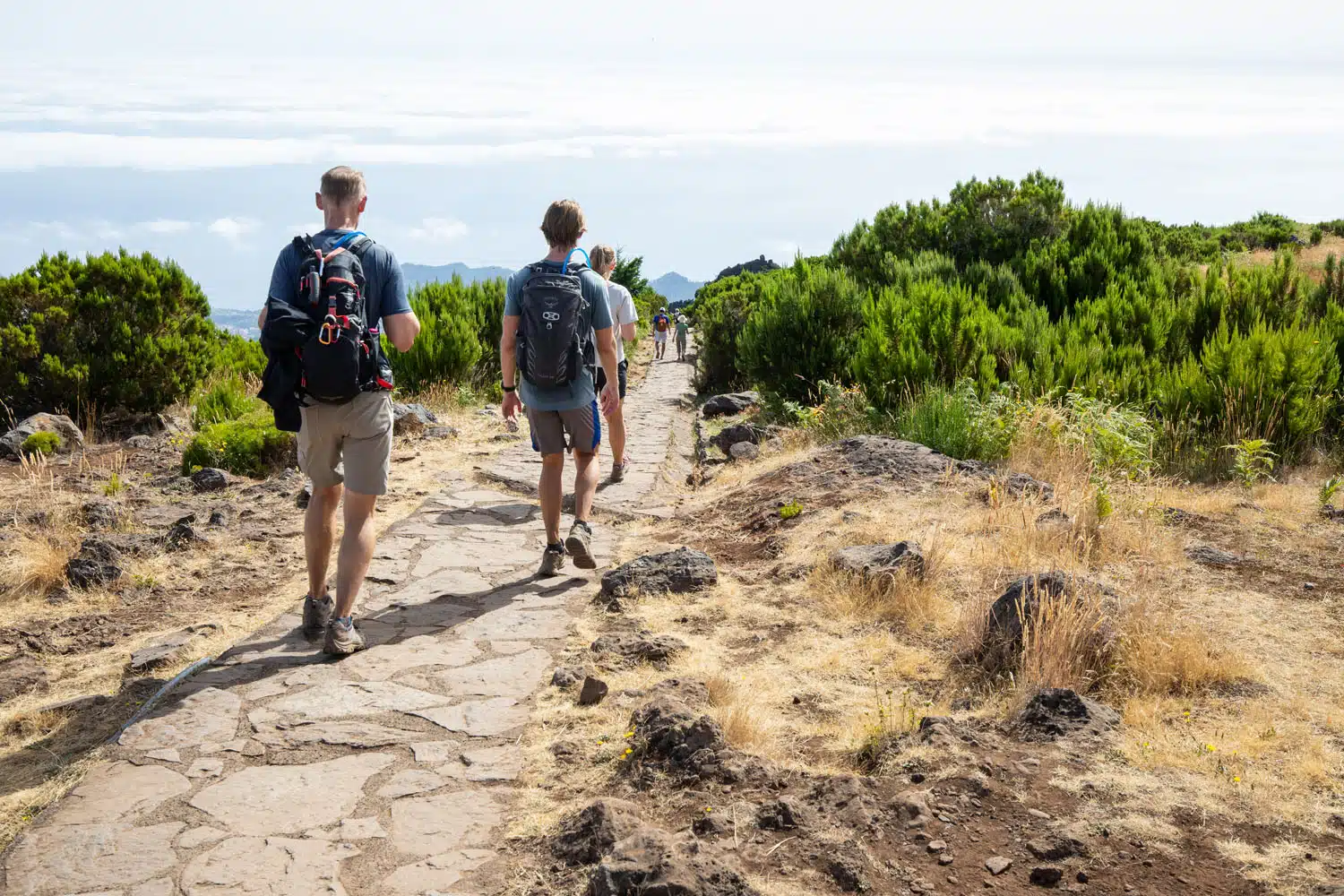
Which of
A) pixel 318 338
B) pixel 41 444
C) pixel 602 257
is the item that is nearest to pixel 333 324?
pixel 318 338

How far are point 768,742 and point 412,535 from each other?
12.0 ft

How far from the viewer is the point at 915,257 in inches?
591

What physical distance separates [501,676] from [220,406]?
8.11 m

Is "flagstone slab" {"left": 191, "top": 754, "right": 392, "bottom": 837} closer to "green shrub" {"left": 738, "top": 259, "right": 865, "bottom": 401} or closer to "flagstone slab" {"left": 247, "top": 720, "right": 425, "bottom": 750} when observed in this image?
"flagstone slab" {"left": 247, "top": 720, "right": 425, "bottom": 750}

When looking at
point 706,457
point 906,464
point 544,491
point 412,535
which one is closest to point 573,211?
point 544,491

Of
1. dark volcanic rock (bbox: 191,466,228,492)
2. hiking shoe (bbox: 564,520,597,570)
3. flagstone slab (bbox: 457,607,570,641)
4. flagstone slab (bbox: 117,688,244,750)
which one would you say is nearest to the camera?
flagstone slab (bbox: 117,688,244,750)

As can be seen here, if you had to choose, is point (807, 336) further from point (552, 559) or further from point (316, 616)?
point (316, 616)

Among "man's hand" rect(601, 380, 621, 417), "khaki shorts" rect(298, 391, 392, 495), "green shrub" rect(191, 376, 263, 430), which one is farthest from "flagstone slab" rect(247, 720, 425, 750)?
"green shrub" rect(191, 376, 263, 430)

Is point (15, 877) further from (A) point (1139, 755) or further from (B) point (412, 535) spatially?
(B) point (412, 535)

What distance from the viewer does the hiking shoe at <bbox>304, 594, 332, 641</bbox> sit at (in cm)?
461

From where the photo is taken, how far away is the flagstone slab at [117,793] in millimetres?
3227

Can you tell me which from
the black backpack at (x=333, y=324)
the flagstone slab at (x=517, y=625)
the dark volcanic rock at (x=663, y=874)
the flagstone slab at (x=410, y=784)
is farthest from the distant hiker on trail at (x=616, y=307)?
the dark volcanic rock at (x=663, y=874)

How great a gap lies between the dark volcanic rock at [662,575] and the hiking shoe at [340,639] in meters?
1.34

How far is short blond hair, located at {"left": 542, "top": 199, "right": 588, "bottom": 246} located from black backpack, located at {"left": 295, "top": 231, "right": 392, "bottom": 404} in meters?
1.32
